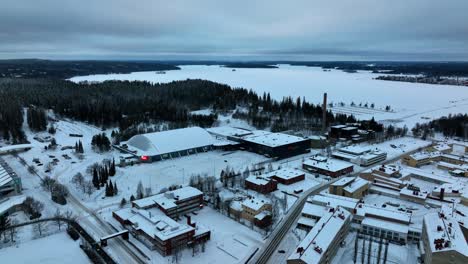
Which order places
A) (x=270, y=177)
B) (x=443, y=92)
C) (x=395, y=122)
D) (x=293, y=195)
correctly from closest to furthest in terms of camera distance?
(x=293, y=195) < (x=270, y=177) < (x=395, y=122) < (x=443, y=92)

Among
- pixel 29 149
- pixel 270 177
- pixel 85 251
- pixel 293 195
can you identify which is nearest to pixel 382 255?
pixel 293 195

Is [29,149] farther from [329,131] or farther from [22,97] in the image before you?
[329,131]

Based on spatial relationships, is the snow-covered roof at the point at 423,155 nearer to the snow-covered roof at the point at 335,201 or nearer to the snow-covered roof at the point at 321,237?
the snow-covered roof at the point at 335,201

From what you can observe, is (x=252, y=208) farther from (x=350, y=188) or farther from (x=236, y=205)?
(x=350, y=188)

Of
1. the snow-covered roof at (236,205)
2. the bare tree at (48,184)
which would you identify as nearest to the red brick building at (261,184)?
the snow-covered roof at (236,205)

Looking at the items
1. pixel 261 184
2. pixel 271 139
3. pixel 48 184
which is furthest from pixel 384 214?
pixel 48 184
